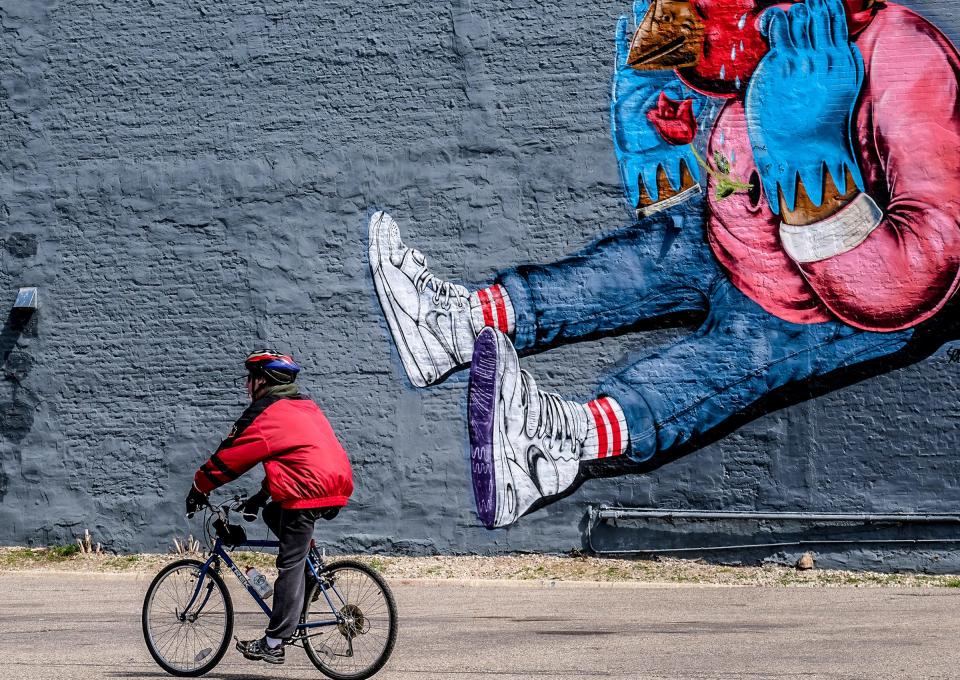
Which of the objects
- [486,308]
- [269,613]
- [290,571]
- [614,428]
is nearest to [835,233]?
[614,428]

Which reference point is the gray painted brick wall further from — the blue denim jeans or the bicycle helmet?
the bicycle helmet

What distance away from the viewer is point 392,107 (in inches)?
477

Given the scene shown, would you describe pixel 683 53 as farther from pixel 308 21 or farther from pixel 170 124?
pixel 170 124

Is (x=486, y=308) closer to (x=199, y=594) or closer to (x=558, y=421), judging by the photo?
(x=558, y=421)

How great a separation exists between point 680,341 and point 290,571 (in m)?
6.12

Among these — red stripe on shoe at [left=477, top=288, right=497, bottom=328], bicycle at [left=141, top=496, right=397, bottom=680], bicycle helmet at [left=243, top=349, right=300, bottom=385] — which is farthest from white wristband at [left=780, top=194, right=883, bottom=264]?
bicycle at [left=141, top=496, right=397, bottom=680]

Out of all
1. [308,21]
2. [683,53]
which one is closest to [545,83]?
[683,53]

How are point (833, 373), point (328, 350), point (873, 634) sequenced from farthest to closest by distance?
point (328, 350)
point (833, 373)
point (873, 634)

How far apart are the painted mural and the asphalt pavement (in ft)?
5.72

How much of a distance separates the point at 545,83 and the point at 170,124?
4.01 m

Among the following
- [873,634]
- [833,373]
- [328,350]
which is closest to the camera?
[873,634]

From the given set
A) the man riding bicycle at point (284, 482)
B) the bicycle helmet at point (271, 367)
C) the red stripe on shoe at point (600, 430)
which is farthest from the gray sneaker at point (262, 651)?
the red stripe on shoe at point (600, 430)

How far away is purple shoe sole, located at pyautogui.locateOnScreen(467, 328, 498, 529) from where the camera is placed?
11.6m

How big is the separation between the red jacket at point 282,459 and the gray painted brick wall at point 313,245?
17.7 feet
